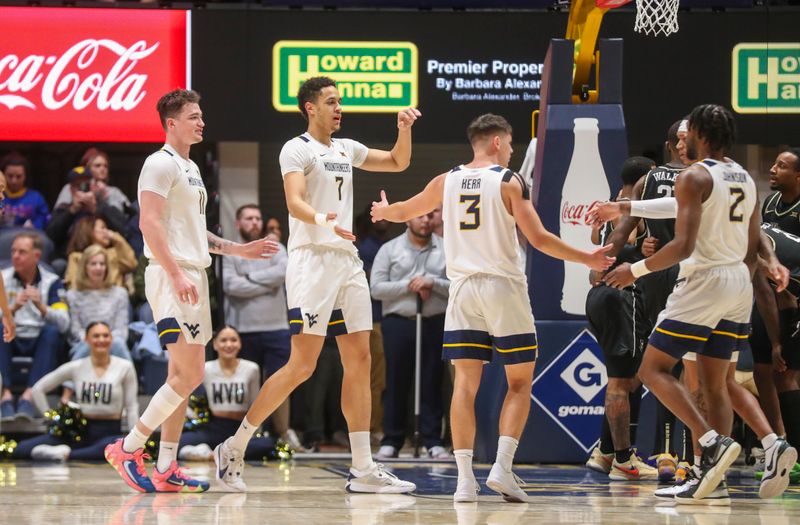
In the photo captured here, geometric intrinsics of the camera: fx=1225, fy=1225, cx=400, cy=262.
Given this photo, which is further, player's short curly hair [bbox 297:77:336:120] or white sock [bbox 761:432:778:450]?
player's short curly hair [bbox 297:77:336:120]

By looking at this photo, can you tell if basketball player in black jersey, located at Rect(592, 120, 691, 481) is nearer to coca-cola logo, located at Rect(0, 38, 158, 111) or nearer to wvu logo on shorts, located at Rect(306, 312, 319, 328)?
wvu logo on shorts, located at Rect(306, 312, 319, 328)

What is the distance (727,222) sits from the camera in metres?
6.58

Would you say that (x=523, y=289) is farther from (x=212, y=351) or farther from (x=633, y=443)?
(x=212, y=351)

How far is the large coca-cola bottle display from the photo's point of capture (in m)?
9.05

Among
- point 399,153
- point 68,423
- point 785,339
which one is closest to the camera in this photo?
point 399,153

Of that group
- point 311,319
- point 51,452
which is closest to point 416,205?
point 311,319

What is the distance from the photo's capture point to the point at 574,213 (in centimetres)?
905

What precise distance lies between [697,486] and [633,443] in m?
2.04

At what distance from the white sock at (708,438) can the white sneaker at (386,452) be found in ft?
12.8

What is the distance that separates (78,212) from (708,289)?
7.00 m

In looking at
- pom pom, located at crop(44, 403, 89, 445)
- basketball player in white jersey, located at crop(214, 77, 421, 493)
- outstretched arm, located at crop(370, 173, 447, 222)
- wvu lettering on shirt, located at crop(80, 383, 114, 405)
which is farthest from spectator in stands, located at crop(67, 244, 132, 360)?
outstretched arm, located at crop(370, 173, 447, 222)

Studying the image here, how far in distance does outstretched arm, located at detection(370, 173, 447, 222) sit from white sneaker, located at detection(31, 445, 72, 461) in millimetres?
4054

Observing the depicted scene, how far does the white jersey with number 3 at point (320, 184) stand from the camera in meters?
7.09

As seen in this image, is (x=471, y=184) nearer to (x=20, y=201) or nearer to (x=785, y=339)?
(x=785, y=339)
